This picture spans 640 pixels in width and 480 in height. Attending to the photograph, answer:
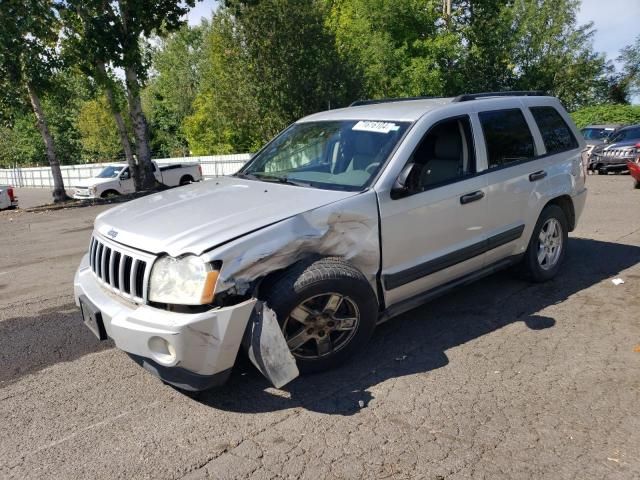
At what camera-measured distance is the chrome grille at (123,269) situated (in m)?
3.22

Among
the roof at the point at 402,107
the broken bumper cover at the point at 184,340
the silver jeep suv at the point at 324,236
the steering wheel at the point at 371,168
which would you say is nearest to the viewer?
the broken bumper cover at the point at 184,340

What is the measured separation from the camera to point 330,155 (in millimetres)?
4379

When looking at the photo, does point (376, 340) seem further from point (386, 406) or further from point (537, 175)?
point (537, 175)

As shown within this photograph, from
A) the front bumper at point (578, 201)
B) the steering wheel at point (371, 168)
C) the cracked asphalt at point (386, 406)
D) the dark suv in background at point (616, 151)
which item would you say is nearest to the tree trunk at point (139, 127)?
the cracked asphalt at point (386, 406)

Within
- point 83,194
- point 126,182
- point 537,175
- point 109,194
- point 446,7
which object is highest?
point 446,7

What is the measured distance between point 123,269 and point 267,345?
103cm

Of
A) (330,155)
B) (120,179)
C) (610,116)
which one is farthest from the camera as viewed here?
(610,116)

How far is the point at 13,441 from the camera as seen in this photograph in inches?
123

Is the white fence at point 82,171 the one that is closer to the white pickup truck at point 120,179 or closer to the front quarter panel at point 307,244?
the white pickup truck at point 120,179

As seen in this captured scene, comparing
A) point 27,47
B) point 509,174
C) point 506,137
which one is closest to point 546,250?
point 509,174

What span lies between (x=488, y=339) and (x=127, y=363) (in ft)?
9.09

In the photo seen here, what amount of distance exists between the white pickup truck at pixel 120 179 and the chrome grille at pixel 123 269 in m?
18.6

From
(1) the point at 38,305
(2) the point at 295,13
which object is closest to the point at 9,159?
(2) the point at 295,13

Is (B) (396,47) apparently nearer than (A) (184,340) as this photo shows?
No
